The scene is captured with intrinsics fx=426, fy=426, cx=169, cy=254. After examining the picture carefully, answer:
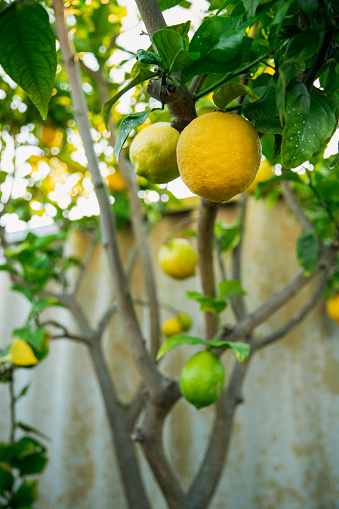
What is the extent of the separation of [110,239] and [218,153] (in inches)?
23.3

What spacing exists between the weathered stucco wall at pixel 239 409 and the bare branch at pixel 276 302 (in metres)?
0.65

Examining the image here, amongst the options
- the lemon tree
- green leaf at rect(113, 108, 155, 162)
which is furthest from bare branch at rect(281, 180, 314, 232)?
green leaf at rect(113, 108, 155, 162)

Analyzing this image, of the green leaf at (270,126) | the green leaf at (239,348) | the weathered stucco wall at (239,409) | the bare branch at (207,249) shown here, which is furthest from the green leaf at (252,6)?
the weathered stucco wall at (239,409)

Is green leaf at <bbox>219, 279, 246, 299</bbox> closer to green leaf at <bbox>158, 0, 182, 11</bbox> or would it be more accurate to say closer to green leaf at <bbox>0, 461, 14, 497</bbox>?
green leaf at <bbox>158, 0, 182, 11</bbox>

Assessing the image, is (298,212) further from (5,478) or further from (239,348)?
(5,478)

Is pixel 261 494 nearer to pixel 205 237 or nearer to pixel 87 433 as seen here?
pixel 87 433

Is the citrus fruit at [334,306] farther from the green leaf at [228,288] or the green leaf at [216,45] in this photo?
the green leaf at [216,45]

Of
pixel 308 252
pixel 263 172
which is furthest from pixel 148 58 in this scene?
pixel 263 172

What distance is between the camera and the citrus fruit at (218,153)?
17.0 inches

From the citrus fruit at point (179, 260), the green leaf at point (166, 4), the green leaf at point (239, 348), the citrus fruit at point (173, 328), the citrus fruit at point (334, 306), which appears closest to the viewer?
the green leaf at point (166, 4)

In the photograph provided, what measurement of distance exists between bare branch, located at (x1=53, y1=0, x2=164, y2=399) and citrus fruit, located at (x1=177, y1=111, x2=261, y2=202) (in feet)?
1.82

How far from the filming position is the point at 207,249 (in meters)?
0.84

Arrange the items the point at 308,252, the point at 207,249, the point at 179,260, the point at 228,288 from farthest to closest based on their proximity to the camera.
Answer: the point at 179,260, the point at 308,252, the point at 228,288, the point at 207,249

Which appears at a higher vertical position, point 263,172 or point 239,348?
point 263,172
